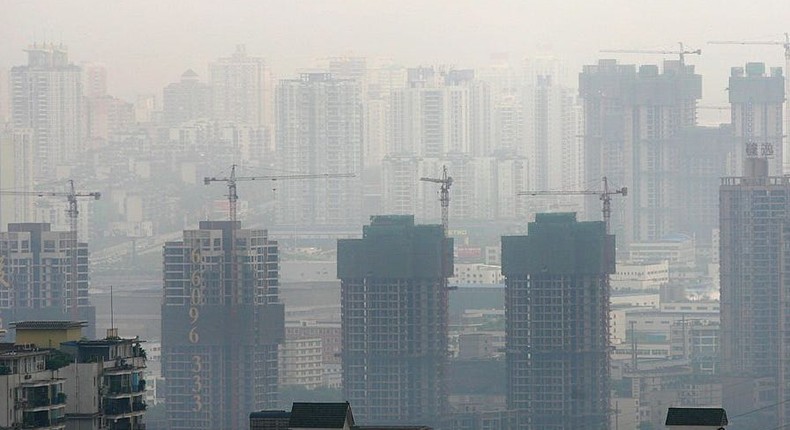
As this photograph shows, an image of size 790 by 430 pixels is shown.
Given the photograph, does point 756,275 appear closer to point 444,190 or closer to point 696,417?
point 444,190

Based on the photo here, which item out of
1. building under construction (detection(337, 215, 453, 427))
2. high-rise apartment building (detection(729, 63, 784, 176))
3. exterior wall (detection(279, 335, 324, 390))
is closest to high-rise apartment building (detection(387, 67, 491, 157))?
high-rise apartment building (detection(729, 63, 784, 176))

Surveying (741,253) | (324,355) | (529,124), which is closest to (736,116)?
(529,124)

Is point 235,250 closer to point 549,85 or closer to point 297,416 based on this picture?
point 549,85

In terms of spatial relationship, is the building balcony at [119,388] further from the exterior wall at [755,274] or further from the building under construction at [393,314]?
the exterior wall at [755,274]

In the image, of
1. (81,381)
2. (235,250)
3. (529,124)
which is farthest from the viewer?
(529,124)

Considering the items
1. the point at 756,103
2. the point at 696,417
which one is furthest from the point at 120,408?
the point at 756,103

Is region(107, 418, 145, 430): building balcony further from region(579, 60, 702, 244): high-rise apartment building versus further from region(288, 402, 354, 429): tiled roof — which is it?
region(579, 60, 702, 244): high-rise apartment building
